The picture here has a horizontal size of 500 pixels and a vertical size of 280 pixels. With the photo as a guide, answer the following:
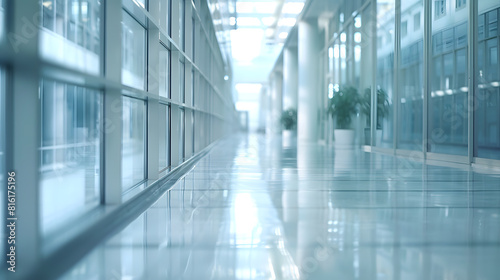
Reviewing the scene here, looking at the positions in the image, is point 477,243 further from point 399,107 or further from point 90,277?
point 399,107

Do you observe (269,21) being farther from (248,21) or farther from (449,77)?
(449,77)

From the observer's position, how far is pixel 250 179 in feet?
16.8

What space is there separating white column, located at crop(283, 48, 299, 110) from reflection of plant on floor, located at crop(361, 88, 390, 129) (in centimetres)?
1339

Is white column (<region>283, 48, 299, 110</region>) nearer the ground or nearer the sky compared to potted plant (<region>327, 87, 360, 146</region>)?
nearer the sky

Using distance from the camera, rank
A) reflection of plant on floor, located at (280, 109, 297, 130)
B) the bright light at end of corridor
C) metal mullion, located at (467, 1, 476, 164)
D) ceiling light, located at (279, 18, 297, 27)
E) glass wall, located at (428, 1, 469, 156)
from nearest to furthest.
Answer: metal mullion, located at (467, 1, 476, 164), glass wall, located at (428, 1, 469, 156), ceiling light, located at (279, 18, 297, 27), the bright light at end of corridor, reflection of plant on floor, located at (280, 109, 297, 130)

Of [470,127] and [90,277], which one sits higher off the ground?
[470,127]

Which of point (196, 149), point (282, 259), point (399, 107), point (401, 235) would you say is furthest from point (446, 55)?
point (282, 259)

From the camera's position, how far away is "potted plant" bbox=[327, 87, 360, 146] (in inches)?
525

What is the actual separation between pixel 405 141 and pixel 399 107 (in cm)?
80

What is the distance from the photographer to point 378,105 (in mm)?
11445

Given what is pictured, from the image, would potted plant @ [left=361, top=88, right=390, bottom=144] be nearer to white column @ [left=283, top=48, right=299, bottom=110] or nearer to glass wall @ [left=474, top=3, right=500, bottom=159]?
glass wall @ [left=474, top=3, right=500, bottom=159]

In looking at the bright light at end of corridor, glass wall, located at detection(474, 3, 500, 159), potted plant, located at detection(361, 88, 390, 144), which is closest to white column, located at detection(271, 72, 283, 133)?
the bright light at end of corridor

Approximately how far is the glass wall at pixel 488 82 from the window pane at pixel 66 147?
5449mm

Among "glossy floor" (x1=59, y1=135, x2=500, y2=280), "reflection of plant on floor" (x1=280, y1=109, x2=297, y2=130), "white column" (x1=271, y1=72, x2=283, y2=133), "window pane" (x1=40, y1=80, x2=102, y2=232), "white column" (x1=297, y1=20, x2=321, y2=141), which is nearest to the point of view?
"glossy floor" (x1=59, y1=135, x2=500, y2=280)
